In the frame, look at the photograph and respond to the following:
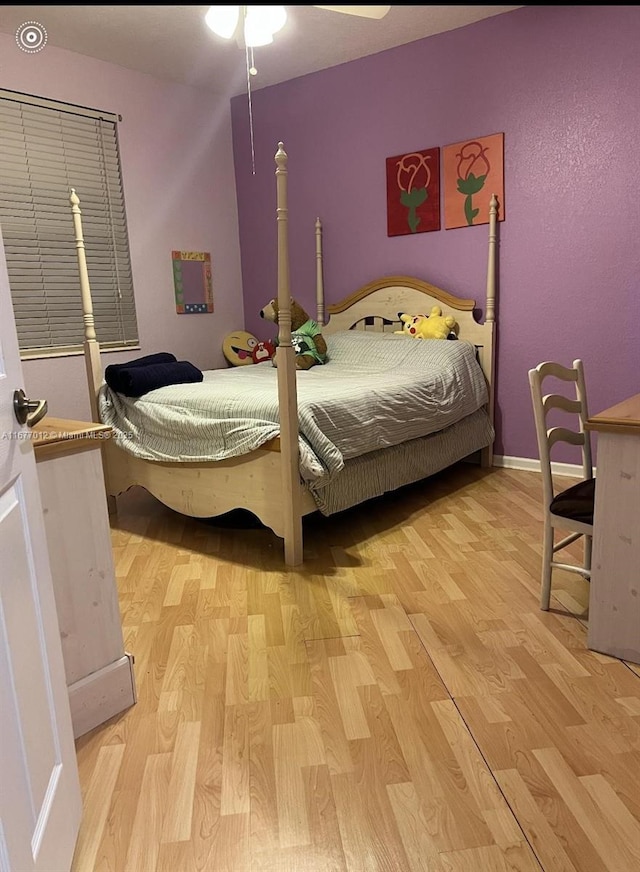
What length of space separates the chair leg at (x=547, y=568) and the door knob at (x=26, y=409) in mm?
1662

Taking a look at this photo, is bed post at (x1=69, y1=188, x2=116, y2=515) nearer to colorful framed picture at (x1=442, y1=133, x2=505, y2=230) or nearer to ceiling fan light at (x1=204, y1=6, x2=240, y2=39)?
ceiling fan light at (x1=204, y1=6, x2=240, y2=39)

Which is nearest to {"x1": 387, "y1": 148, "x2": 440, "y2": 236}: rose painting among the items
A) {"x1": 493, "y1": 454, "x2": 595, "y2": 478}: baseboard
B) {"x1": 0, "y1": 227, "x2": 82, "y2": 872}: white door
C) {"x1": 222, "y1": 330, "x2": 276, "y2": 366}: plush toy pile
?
{"x1": 222, "y1": 330, "x2": 276, "y2": 366}: plush toy pile

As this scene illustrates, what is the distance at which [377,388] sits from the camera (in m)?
3.09

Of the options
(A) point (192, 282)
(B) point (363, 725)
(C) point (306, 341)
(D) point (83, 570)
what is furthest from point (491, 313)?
(D) point (83, 570)

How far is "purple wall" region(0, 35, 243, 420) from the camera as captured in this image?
383 cm

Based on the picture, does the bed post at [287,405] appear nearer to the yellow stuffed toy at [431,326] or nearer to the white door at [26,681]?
the white door at [26,681]

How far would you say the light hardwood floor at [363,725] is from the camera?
1.33m

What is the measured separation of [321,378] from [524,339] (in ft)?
4.33

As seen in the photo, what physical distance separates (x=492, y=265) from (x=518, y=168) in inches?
21.7

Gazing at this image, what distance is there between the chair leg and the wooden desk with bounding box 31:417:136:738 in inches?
53.9

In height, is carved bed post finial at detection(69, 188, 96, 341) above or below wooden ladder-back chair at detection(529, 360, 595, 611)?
above

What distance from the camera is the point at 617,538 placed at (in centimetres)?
186

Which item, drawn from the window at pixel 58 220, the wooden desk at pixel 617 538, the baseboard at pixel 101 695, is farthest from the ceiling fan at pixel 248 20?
the baseboard at pixel 101 695

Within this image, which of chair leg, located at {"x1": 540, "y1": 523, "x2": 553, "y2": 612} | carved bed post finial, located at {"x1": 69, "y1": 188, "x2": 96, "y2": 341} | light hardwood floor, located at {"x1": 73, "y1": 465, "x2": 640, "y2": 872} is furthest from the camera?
carved bed post finial, located at {"x1": 69, "y1": 188, "x2": 96, "y2": 341}
